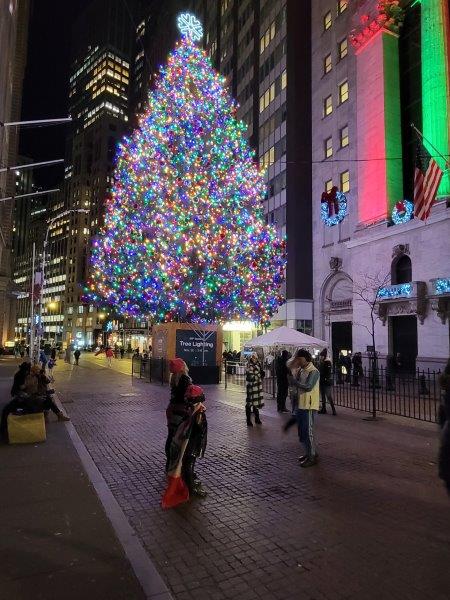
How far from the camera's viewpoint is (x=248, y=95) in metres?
49.3

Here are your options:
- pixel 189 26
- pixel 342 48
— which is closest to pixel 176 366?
pixel 189 26

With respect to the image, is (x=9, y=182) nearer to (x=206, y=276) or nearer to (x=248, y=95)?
(x=248, y=95)

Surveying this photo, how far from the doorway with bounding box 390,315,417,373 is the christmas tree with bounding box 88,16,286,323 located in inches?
335

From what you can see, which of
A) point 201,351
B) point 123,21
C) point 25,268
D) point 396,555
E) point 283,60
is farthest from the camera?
point 25,268

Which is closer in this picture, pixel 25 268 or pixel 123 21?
pixel 123 21

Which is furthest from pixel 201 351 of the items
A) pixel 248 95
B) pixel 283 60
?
pixel 248 95

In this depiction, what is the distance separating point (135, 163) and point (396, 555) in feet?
85.1

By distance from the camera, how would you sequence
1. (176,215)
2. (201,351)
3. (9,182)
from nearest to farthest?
(201,351) → (176,215) → (9,182)

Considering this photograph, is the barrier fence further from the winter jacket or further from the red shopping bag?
the red shopping bag

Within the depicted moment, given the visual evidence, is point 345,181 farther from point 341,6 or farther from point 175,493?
point 175,493

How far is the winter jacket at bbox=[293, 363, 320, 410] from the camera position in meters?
7.90

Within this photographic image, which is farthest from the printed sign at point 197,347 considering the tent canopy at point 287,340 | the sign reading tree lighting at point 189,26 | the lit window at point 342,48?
the lit window at point 342,48

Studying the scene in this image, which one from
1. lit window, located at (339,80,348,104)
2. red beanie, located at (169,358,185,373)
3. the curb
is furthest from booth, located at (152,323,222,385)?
lit window, located at (339,80,348,104)

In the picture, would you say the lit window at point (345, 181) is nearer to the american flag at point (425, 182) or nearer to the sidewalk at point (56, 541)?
the american flag at point (425, 182)
